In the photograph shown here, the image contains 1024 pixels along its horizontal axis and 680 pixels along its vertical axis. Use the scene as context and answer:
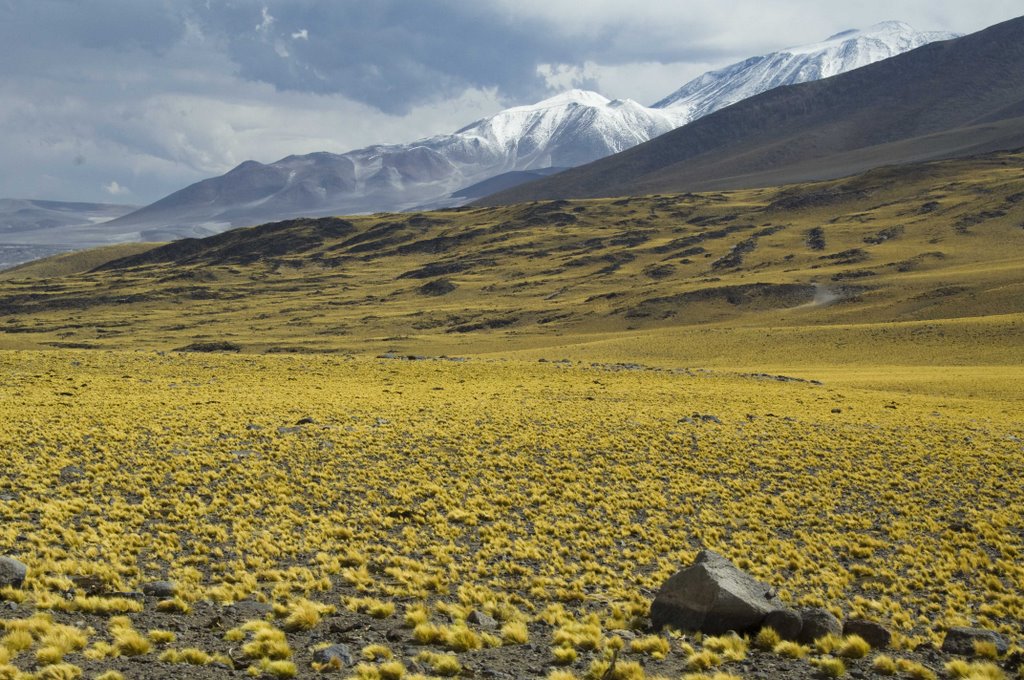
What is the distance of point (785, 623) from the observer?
1381cm

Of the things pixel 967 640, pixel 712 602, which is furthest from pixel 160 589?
pixel 967 640

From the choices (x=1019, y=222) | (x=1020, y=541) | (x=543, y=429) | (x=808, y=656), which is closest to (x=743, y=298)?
(x=1019, y=222)

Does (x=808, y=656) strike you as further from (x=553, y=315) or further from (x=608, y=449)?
(x=553, y=315)

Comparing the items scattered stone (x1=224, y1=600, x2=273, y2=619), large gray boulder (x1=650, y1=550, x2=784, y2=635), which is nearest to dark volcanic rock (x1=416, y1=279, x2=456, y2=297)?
scattered stone (x1=224, y1=600, x2=273, y2=619)

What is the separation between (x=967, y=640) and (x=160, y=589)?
15.7m

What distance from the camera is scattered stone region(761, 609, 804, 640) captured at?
45.1 ft

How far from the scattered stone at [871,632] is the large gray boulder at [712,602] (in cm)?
128

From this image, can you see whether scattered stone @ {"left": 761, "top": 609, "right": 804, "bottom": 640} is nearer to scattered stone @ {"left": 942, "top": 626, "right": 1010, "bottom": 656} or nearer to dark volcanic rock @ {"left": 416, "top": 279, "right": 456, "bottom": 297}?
scattered stone @ {"left": 942, "top": 626, "right": 1010, "bottom": 656}

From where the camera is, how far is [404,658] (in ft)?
42.1

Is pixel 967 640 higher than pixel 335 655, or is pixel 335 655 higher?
pixel 335 655

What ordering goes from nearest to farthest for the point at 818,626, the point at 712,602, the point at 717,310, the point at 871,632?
1. the point at 818,626
2. the point at 871,632
3. the point at 712,602
4. the point at 717,310

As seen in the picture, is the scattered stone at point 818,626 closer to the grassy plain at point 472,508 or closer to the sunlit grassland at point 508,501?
the grassy plain at point 472,508

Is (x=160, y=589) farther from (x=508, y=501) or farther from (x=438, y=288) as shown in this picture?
(x=438, y=288)

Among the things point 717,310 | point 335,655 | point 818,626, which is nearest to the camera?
point 335,655
